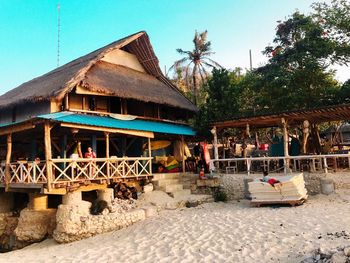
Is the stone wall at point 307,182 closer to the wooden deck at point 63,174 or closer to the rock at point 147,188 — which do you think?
the rock at point 147,188

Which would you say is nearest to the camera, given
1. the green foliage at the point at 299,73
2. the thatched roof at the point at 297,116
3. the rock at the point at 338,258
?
the rock at the point at 338,258

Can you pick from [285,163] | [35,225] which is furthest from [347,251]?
[35,225]

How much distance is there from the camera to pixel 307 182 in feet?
38.9

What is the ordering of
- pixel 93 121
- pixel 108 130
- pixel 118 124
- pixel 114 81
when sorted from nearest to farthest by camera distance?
pixel 108 130 < pixel 93 121 < pixel 118 124 < pixel 114 81

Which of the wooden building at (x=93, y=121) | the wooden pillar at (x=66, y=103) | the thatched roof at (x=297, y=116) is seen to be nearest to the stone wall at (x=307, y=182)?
the thatched roof at (x=297, y=116)

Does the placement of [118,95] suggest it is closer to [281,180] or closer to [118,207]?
[118,207]

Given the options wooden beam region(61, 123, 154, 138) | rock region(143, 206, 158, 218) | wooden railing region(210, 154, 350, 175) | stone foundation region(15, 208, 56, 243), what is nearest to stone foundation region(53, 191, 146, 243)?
rock region(143, 206, 158, 218)

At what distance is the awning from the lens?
1124 cm

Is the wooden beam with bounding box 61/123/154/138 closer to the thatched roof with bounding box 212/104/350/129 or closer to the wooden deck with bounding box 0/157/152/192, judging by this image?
the wooden deck with bounding box 0/157/152/192

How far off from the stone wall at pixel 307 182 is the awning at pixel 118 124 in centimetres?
399

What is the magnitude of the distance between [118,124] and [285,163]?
7043 mm

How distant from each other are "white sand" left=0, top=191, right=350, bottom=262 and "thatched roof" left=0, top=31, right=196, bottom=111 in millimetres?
6547

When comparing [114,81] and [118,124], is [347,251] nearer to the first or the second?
[118,124]

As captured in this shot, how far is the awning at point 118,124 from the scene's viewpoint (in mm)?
11244
